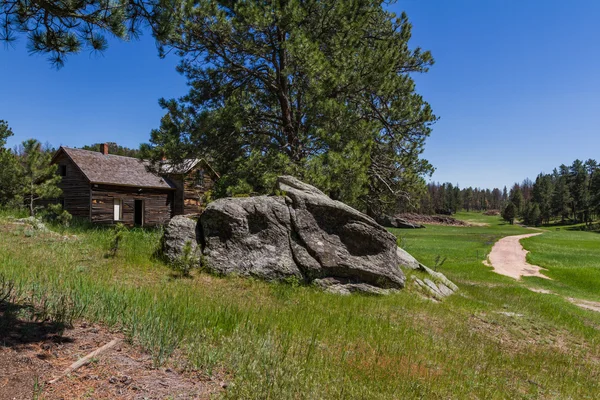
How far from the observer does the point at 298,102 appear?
532 inches

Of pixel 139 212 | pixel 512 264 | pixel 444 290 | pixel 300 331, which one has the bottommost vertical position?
pixel 512 264

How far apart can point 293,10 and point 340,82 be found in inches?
112

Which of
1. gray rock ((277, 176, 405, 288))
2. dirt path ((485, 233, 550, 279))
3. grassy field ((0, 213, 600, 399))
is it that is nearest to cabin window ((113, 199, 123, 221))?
grassy field ((0, 213, 600, 399))

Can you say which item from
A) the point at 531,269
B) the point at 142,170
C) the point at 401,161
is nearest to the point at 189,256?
the point at 401,161

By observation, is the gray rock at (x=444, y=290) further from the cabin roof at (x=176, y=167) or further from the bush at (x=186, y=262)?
the cabin roof at (x=176, y=167)

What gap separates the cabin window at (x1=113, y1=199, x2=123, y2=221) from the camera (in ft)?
88.1

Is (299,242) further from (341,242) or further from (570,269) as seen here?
(570,269)

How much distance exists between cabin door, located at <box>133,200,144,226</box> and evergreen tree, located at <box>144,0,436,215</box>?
60.9ft

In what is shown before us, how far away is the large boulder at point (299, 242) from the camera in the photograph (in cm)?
798

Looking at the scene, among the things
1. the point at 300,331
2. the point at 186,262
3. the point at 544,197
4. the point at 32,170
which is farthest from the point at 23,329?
the point at 544,197

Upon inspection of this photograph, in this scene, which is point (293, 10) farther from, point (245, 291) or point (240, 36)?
point (245, 291)

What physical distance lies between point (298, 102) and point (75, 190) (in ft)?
70.4

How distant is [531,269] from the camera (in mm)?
21250

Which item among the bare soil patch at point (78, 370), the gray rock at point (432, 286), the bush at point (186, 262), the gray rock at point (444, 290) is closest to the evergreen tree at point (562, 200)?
the gray rock at point (444, 290)
